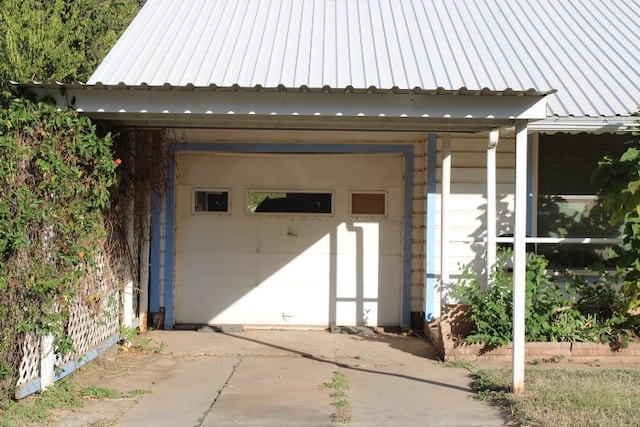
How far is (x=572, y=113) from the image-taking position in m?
7.11

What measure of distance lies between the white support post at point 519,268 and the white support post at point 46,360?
387 centimetres

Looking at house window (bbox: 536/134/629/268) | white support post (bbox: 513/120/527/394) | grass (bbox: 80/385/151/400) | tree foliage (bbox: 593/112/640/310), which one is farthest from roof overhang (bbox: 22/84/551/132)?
house window (bbox: 536/134/629/268)

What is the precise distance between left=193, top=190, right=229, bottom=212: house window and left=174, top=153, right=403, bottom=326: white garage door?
64mm

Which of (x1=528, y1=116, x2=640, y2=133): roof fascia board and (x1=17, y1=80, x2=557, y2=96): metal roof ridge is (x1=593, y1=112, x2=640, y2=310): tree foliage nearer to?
(x1=528, y1=116, x2=640, y2=133): roof fascia board

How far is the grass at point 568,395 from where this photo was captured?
518cm

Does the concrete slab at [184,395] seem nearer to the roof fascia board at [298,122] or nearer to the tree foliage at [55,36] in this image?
the roof fascia board at [298,122]

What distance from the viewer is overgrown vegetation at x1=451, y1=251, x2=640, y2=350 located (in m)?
7.18

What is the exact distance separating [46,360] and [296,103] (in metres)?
2.96

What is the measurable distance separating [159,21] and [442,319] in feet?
15.6

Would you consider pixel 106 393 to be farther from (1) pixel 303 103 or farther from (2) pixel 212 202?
(2) pixel 212 202

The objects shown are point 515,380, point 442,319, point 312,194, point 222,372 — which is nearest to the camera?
point 515,380

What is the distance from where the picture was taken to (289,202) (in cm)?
912

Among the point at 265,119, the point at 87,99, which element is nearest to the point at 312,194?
the point at 265,119

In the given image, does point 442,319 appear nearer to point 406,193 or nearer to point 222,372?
point 406,193
